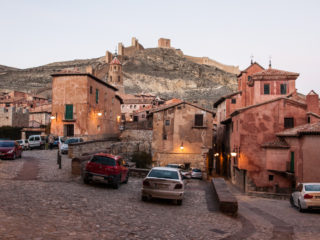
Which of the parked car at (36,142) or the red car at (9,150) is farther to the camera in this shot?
the parked car at (36,142)

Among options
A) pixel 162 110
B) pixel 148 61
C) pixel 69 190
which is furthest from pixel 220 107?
pixel 148 61

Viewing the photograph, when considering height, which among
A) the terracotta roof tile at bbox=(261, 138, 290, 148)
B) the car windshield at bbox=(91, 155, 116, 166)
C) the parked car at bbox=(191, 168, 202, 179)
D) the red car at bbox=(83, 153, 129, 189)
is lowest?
the parked car at bbox=(191, 168, 202, 179)

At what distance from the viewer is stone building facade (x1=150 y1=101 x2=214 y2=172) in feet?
121

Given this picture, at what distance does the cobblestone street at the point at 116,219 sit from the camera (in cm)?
753

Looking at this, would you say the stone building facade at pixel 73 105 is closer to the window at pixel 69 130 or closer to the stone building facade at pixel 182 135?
the window at pixel 69 130

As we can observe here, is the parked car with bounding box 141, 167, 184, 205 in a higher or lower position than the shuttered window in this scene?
lower

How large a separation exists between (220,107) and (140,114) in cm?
2387

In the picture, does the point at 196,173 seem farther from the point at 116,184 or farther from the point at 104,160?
the point at 104,160

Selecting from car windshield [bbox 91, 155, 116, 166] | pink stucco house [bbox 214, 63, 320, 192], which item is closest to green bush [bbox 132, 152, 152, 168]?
pink stucco house [bbox 214, 63, 320, 192]

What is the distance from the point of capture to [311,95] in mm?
27781

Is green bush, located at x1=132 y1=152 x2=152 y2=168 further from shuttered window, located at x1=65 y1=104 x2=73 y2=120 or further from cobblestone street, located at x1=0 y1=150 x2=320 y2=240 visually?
cobblestone street, located at x1=0 y1=150 x2=320 y2=240

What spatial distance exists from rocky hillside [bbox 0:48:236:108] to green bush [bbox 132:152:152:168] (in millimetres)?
91970

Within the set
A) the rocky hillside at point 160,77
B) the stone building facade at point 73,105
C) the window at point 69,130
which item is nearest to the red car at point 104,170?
the stone building facade at point 73,105

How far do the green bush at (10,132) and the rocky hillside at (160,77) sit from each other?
87.0m
